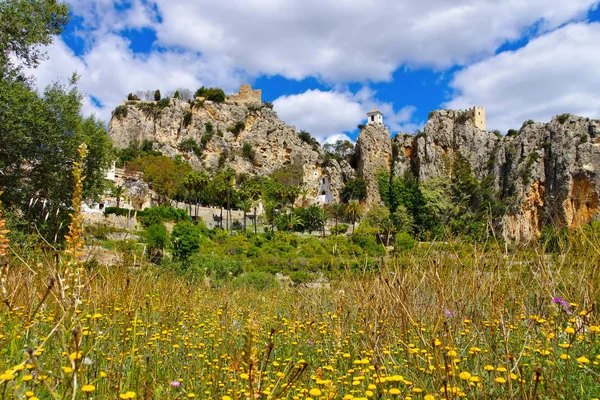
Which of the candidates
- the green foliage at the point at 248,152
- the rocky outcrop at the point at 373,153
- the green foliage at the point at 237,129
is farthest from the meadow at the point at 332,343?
the green foliage at the point at 237,129

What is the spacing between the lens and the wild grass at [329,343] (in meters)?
2.08

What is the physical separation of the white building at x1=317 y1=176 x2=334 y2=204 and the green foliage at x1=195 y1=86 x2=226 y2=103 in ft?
99.0

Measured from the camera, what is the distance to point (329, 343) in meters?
3.87

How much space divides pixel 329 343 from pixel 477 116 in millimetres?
74737

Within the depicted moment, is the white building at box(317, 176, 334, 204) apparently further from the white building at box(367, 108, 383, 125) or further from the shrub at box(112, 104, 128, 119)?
the shrub at box(112, 104, 128, 119)

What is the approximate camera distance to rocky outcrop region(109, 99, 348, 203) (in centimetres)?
8050

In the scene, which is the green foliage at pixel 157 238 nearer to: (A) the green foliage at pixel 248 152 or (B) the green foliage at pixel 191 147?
(B) the green foliage at pixel 191 147

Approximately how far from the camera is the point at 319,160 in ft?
270

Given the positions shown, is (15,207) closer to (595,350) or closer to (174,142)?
(595,350)

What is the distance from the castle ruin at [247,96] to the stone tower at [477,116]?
4589 centimetres

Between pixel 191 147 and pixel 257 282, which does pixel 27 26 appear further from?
pixel 191 147

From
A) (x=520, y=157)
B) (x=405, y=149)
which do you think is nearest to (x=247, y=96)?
(x=405, y=149)

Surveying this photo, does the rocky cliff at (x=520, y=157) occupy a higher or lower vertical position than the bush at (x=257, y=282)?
higher

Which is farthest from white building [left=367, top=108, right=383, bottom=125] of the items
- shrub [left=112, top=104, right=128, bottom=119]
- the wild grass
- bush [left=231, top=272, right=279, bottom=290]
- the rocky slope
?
the wild grass
